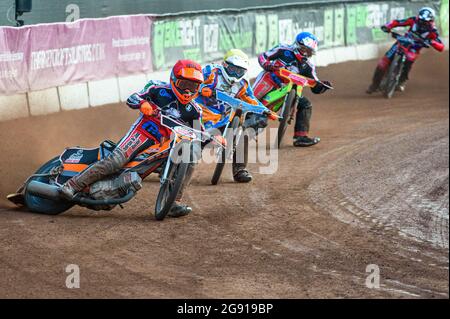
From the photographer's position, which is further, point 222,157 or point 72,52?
point 72,52

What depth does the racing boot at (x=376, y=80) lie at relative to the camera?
21503 millimetres

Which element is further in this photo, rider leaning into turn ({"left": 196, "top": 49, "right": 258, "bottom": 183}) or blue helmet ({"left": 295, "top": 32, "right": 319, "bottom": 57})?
blue helmet ({"left": 295, "top": 32, "right": 319, "bottom": 57})

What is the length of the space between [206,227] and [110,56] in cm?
870

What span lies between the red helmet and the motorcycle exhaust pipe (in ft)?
5.66

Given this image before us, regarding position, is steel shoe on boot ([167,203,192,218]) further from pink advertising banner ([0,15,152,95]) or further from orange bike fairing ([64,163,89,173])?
pink advertising banner ([0,15,152,95])

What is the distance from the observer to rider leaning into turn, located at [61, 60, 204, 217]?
9672 millimetres

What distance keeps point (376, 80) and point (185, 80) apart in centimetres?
1283

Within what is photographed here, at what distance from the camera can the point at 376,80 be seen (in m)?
21.7

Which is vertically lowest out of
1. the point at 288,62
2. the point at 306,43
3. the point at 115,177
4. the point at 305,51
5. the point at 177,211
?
the point at 177,211

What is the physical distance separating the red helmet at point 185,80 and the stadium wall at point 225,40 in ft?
20.7

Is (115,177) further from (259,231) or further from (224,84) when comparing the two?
(224,84)

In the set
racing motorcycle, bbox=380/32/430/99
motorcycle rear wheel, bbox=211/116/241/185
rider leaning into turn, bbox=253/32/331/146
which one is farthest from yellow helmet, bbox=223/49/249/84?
racing motorcycle, bbox=380/32/430/99

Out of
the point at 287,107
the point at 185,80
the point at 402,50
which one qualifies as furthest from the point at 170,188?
the point at 402,50

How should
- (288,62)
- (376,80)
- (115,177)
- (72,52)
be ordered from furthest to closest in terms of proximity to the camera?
(376,80), (72,52), (288,62), (115,177)
